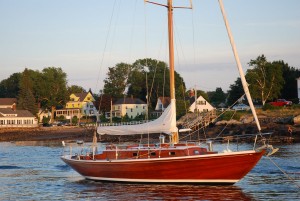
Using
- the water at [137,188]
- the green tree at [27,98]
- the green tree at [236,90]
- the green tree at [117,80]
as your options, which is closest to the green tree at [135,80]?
the green tree at [117,80]

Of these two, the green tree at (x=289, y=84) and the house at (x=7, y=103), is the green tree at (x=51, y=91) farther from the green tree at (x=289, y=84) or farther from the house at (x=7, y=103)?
the green tree at (x=289, y=84)

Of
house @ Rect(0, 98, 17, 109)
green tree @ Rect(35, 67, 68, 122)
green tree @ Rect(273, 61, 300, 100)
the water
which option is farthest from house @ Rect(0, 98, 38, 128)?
Result: the water

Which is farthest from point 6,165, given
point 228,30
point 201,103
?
point 201,103

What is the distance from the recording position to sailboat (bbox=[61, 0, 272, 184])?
28047 millimetres

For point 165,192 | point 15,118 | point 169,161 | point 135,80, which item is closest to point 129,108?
point 135,80

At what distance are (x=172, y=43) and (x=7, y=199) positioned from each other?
1263cm

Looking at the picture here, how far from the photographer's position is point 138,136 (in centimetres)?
7969

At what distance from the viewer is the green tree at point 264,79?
99875 mm

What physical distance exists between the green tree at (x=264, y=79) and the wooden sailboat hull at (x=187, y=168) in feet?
236

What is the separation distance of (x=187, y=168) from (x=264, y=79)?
7380cm

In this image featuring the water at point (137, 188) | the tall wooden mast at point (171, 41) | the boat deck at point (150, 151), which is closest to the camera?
the water at point (137, 188)

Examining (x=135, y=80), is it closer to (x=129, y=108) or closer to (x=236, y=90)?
(x=129, y=108)

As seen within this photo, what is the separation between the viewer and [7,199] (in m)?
27.7

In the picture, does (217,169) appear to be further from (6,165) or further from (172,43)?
(6,165)
